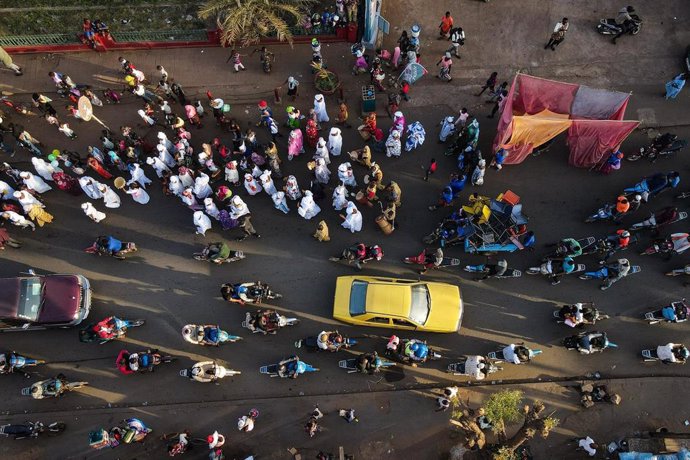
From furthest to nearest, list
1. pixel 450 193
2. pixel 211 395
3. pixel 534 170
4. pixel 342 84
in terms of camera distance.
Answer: pixel 342 84 < pixel 534 170 < pixel 450 193 < pixel 211 395

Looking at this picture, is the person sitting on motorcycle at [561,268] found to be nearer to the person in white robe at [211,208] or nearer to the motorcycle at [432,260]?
the motorcycle at [432,260]

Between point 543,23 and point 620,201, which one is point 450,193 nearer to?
point 620,201

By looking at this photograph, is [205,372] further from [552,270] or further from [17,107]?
[17,107]

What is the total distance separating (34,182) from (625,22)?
21551 millimetres

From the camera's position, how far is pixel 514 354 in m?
12.2

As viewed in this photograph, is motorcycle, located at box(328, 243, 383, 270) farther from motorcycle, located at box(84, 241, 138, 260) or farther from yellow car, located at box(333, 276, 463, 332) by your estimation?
motorcycle, located at box(84, 241, 138, 260)

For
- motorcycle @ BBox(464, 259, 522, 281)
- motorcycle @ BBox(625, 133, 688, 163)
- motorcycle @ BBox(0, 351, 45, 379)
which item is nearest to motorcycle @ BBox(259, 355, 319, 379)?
motorcycle @ BBox(464, 259, 522, 281)

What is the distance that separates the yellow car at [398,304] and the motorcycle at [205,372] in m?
3.57

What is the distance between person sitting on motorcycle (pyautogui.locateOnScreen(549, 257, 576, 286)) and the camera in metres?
12.8

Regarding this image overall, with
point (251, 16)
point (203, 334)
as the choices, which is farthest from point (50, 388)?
point (251, 16)

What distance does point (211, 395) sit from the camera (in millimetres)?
12875

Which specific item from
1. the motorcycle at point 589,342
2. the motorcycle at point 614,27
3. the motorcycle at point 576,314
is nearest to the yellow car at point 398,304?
the motorcycle at point 576,314

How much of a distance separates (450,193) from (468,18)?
8.42 m

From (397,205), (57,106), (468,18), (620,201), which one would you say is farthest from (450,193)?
(57,106)
